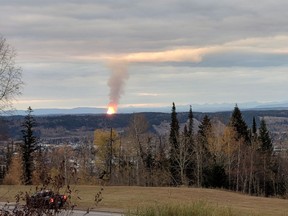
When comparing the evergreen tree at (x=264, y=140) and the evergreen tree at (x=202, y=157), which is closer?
the evergreen tree at (x=202, y=157)

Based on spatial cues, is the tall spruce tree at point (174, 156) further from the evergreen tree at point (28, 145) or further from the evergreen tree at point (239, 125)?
the evergreen tree at point (28, 145)

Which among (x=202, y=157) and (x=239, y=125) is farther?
(x=239, y=125)

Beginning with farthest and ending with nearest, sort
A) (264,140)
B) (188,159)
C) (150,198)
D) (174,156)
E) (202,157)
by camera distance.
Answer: (264,140), (174,156), (202,157), (188,159), (150,198)

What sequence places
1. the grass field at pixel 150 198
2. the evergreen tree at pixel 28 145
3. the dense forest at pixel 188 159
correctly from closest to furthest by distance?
the grass field at pixel 150 198 → the evergreen tree at pixel 28 145 → the dense forest at pixel 188 159

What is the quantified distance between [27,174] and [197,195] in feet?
94.9

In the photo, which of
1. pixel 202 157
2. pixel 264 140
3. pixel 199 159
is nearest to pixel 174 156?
pixel 202 157

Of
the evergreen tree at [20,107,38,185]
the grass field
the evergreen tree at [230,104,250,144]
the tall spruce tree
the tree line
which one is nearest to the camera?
the grass field

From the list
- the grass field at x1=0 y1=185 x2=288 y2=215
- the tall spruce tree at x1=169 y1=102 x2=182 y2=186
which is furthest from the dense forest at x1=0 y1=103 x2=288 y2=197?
the grass field at x1=0 y1=185 x2=288 y2=215

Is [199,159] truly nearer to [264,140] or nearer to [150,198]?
[264,140]

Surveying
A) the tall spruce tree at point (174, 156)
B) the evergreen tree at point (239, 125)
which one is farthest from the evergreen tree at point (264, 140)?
the tall spruce tree at point (174, 156)

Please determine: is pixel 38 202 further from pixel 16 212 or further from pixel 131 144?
pixel 131 144

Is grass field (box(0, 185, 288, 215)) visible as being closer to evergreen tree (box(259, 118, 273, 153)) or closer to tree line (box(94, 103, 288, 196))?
tree line (box(94, 103, 288, 196))

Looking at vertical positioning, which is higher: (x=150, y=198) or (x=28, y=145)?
(x=28, y=145)

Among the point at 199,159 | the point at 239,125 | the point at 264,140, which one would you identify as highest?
the point at 239,125
